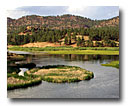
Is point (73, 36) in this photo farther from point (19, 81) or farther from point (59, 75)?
point (19, 81)

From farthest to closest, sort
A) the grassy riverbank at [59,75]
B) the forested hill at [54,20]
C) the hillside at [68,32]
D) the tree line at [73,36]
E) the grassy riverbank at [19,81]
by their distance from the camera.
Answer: the hillside at [68,32], the tree line at [73,36], the forested hill at [54,20], the grassy riverbank at [59,75], the grassy riverbank at [19,81]

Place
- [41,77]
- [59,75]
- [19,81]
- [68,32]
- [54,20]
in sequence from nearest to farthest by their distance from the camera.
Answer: [19,81] → [41,77] → [59,75] → [54,20] → [68,32]

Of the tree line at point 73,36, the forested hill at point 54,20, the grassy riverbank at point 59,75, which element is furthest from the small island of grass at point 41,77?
the tree line at point 73,36

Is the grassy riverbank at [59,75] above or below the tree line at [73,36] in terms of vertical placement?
below

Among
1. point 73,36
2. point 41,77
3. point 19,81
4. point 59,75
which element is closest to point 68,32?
point 73,36

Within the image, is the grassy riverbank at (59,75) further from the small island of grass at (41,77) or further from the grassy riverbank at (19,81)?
the grassy riverbank at (19,81)

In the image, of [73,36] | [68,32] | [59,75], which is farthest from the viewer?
[68,32]

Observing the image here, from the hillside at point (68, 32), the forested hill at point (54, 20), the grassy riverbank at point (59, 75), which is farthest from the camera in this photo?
the hillside at point (68, 32)

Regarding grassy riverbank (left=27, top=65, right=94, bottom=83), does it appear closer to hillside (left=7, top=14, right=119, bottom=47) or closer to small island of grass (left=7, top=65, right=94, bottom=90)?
small island of grass (left=7, top=65, right=94, bottom=90)

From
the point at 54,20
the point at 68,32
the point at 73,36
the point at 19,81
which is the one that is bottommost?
the point at 19,81

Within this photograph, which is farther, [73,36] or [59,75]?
[73,36]

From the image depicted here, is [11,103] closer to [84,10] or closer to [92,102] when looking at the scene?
[92,102]
